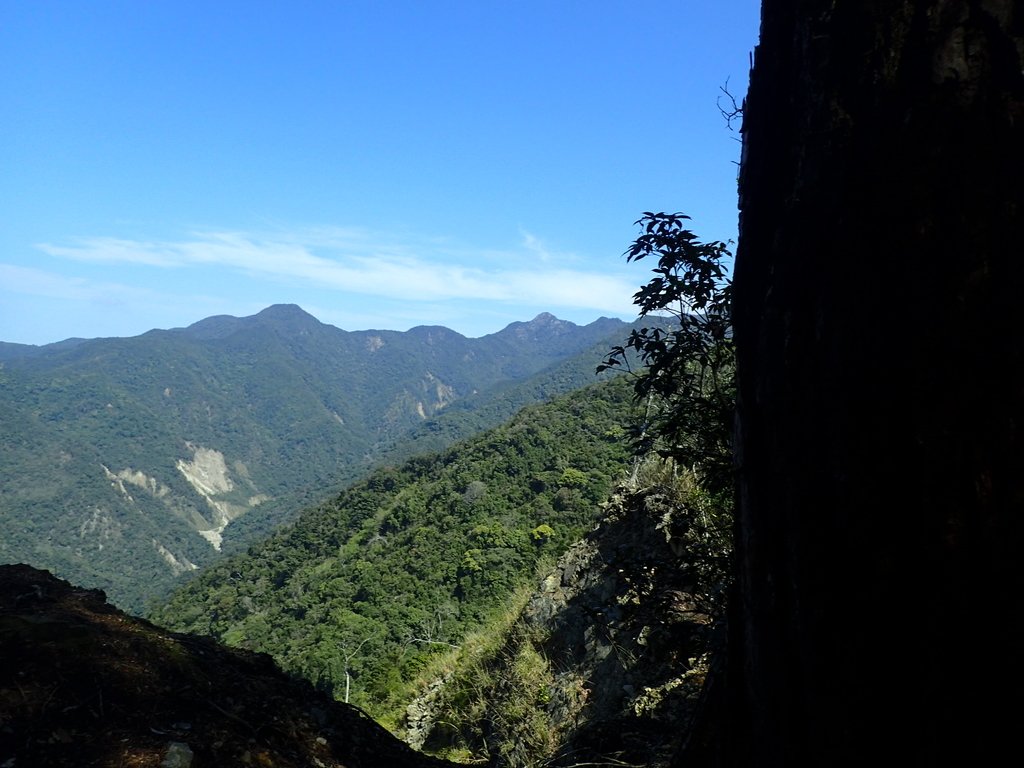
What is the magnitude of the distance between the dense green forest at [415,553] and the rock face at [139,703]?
9339mm

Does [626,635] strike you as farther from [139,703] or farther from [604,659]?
[139,703]

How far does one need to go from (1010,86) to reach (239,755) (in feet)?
14.3

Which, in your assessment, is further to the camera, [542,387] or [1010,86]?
[542,387]

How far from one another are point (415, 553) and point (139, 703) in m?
36.6

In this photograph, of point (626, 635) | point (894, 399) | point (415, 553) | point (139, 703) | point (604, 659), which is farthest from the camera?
point (415, 553)

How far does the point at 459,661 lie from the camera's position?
991 centimetres

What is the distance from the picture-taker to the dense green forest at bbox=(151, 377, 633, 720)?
28828mm

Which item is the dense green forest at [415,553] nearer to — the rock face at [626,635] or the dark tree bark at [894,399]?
the rock face at [626,635]

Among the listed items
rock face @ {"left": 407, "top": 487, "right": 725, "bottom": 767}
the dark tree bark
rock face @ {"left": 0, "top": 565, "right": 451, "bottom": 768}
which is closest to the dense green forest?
rock face @ {"left": 407, "top": 487, "right": 725, "bottom": 767}

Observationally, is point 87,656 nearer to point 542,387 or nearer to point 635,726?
point 635,726

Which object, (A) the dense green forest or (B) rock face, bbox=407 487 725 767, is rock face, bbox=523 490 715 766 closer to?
(B) rock face, bbox=407 487 725 767

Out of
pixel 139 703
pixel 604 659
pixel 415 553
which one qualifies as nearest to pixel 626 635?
pixel 604 659

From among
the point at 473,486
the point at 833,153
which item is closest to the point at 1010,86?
the point at 833,153

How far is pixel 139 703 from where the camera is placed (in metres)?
3.53
